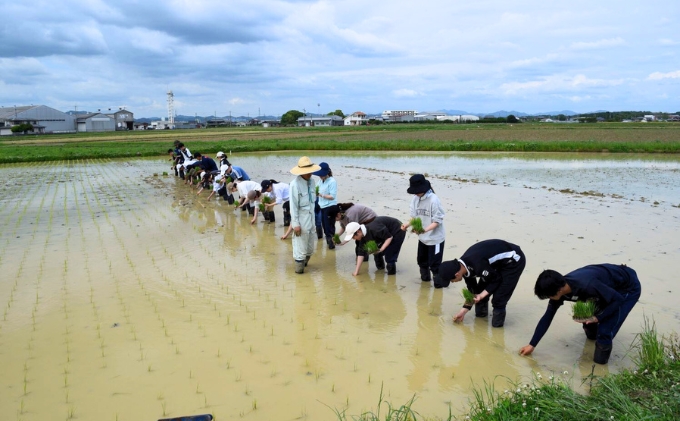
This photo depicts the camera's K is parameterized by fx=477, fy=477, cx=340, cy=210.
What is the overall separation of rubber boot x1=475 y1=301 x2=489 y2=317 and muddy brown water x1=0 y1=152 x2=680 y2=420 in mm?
132

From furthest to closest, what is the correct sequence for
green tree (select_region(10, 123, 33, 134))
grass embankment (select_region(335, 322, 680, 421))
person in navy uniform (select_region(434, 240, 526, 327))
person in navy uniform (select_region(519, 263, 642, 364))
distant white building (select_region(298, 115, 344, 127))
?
1. distant white building (select_region(298, 115, 344, 127))
2. green tree (select_region(10, 123, 33, 134))
3. person in navy uniform (select_region(434, 240, 526, 327))
4. person in navy uniform (select_region(519, 263, 642, 364))
5. grass embankment (select_region(335, 322, 680, 421))

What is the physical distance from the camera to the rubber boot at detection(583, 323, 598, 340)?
14.6 feet

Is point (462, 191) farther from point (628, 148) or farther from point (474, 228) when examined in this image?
point (628, 148)

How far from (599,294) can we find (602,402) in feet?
3.84

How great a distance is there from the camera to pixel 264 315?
527cm

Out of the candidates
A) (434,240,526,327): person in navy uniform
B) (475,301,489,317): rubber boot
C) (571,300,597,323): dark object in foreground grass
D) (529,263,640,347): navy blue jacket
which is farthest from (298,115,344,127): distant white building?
(571,300,597,323): dark object in foreground grass

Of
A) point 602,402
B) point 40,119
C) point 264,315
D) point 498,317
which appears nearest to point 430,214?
point 498,317

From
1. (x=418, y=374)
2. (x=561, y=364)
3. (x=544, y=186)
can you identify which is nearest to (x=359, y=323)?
(x=418, y=374)

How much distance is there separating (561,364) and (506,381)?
601 mm

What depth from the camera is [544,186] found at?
13.5 m

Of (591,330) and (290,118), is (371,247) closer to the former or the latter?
(591,330)

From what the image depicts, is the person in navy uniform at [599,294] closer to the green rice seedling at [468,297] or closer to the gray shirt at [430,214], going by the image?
the green rice seedling at [468,297]

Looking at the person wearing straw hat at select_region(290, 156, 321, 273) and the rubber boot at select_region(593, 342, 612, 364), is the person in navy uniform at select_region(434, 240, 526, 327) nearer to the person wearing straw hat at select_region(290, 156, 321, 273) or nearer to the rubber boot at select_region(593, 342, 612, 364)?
the rubber boot at select_region(593, 342, 612, 364)

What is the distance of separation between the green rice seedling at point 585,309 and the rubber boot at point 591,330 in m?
0.49
